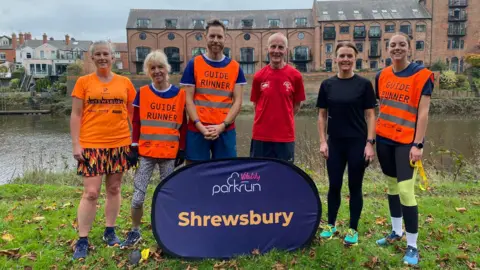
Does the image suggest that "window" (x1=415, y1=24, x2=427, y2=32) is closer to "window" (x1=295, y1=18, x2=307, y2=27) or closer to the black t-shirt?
"window" (x1=295, y1=18, x2=307, y2=27)

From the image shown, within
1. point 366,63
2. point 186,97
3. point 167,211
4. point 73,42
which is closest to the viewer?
point 167,211

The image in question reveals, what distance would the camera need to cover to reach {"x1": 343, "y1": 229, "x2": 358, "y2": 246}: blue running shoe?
4.23m

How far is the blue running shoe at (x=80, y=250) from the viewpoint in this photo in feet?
13.1

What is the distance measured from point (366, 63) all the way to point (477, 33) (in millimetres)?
15849

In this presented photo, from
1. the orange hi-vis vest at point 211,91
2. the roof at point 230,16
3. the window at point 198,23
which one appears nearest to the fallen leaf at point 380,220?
the orange hi-vis vest at point 211,91

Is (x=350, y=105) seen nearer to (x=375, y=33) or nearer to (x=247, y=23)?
(x=247, y=23)

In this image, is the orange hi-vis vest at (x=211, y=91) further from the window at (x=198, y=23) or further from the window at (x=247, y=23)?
the window at (x=198, y=23)

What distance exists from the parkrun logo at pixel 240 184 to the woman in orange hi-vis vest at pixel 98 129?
43.6 inches

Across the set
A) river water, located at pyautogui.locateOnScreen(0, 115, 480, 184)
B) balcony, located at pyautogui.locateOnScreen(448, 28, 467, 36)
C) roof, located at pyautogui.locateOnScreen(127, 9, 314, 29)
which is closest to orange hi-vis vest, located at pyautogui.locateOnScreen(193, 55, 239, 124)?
river water, located at pyautogui.locateOnScreen(0, 115, 480, 184)

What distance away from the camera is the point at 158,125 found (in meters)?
4.09

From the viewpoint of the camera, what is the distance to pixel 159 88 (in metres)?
4.18

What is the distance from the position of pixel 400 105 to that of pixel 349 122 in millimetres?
557

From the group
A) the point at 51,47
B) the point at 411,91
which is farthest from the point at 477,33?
the point at 51,47

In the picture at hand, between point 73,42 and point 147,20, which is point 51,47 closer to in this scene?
point 73,42
